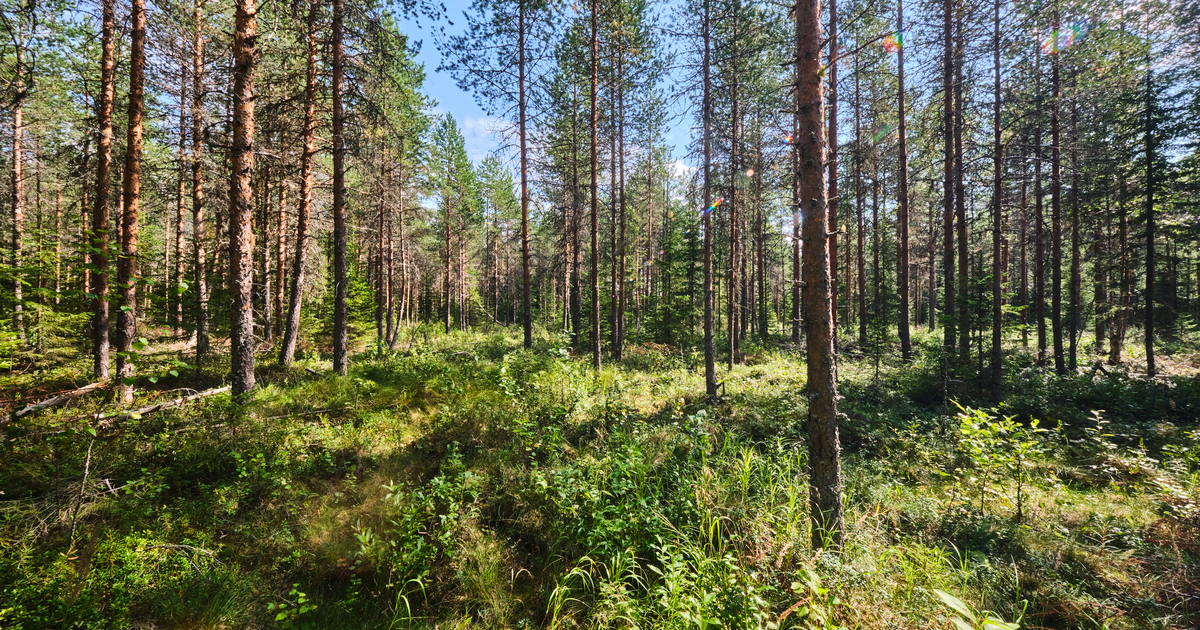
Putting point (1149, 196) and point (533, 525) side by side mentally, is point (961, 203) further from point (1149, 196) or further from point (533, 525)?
point (533, 525)

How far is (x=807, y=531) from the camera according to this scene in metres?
4.45

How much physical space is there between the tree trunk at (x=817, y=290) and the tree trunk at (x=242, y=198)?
943 cm

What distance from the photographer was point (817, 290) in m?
4.46

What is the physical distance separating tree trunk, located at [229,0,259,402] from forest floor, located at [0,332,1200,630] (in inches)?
36.2

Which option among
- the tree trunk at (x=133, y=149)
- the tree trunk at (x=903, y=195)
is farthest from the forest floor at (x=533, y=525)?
the tree trunk at (x=903, y=195)

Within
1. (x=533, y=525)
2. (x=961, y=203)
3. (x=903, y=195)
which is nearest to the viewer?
(x=533, y=525)

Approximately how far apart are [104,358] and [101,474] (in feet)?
24.0

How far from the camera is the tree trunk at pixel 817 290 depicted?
14.4 feet

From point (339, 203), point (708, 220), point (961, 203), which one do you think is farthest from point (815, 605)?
point (961, 203)

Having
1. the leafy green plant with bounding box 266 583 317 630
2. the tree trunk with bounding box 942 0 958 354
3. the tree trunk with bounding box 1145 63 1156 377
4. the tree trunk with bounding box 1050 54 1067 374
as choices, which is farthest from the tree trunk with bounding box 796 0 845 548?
the tree trunk with bounding box 1145 63 1156 377

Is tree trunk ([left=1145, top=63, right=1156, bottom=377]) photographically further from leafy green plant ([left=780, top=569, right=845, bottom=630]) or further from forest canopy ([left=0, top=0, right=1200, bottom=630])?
leafy green plant ([left=780, top=569, right=845, bottom=630])

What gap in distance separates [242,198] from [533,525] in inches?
316

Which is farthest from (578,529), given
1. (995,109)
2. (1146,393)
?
(995,109)

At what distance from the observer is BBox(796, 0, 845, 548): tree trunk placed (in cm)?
439
